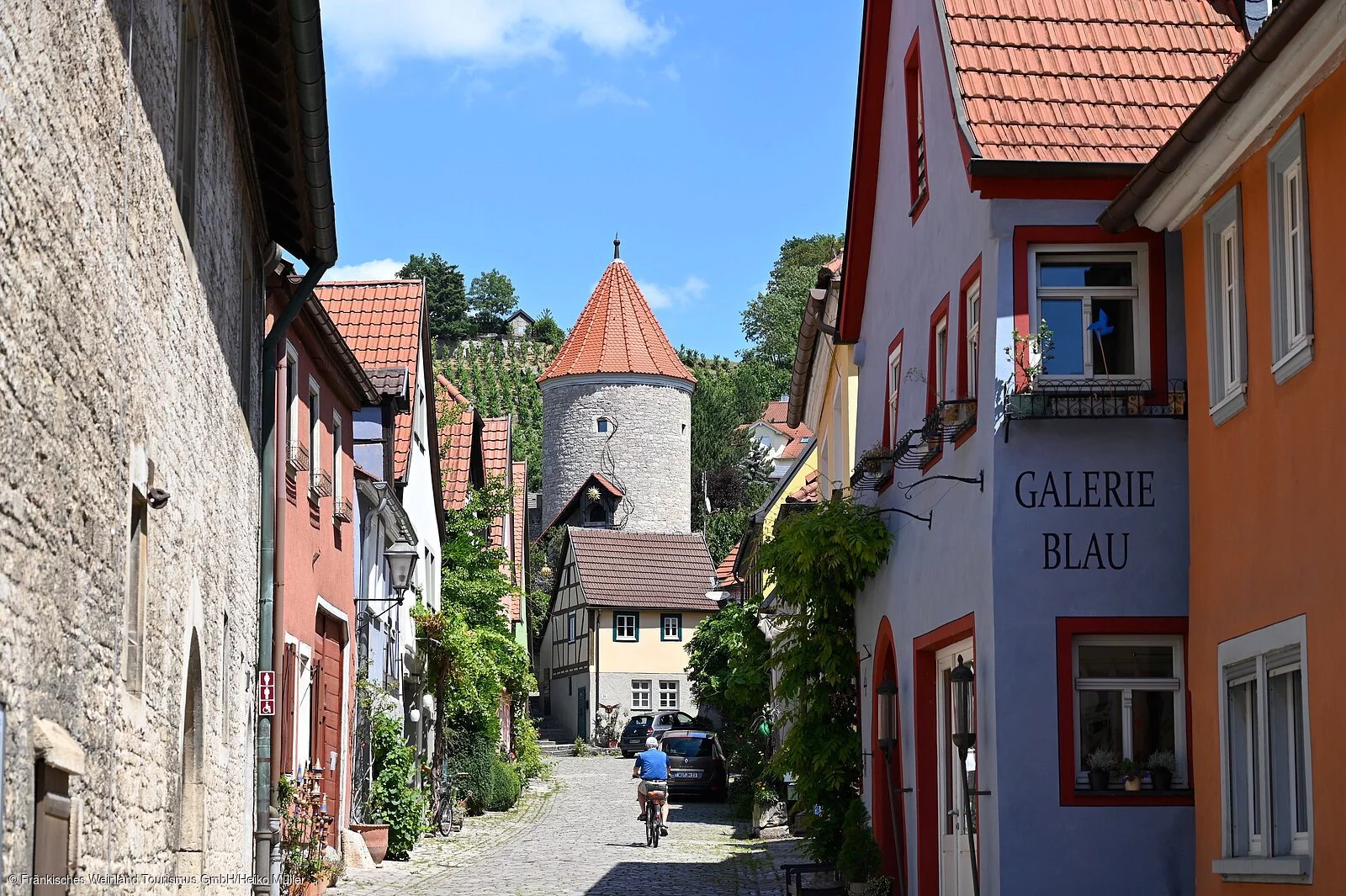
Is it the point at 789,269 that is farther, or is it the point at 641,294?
the point at 789,269

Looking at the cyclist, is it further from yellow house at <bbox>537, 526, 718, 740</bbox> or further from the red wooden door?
yellow house at <bbox>537, 526, 718, 740</bbox>

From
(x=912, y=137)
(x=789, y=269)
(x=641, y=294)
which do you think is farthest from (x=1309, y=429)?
(x=789, y=269)

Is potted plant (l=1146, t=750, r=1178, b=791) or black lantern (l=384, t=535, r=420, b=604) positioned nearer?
potted plant (l=1146, t=750, r=1178, b=791)

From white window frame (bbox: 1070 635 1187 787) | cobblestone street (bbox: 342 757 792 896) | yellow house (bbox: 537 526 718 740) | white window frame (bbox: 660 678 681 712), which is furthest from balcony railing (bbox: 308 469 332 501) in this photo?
white window frame (bbox: 660 678 681 712)

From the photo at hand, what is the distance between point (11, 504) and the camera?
5992 millimetres

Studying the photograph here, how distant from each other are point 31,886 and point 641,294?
257 feet

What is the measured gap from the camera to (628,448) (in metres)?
82.1

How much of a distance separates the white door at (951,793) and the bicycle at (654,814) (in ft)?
35.1

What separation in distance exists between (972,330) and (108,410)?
7.41 m

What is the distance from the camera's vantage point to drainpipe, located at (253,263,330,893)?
15010mm

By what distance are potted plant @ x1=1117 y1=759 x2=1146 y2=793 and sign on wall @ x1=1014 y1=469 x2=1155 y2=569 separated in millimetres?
1290

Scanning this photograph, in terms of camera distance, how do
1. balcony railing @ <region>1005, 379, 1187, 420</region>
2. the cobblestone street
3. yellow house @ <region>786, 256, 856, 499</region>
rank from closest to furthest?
balcony railing @ <region>1005, 379, 1187, 420</region>
the cobblestone street
yellow house @ <region>786, 256, 856, 499</region>

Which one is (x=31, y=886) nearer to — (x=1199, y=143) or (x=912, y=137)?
(x=1199, y=143)

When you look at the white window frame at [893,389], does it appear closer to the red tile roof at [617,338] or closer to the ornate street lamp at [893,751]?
the ornate street lamp at [893,751]
